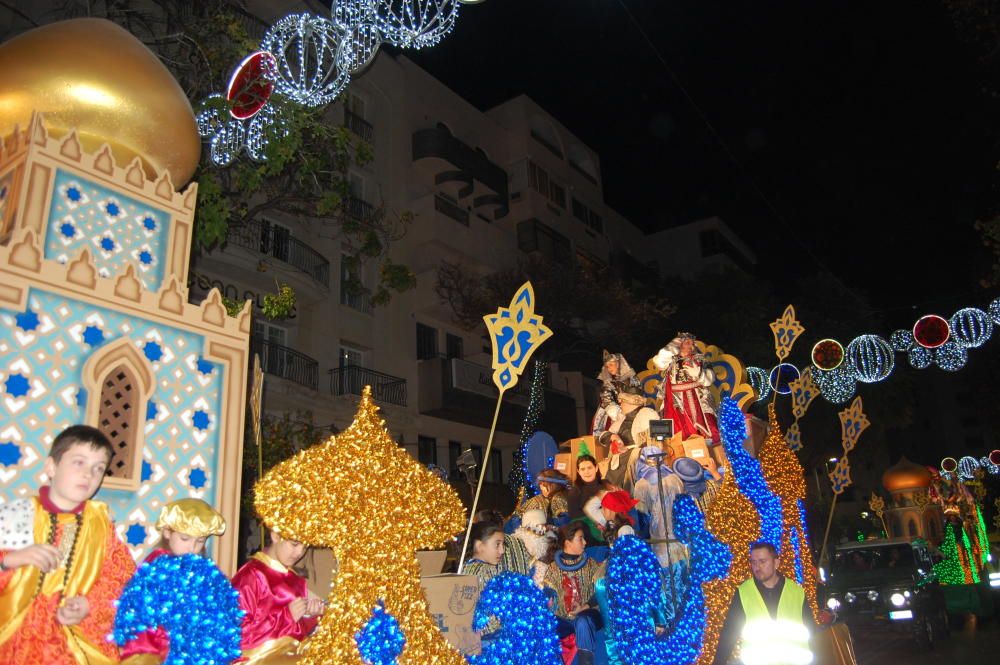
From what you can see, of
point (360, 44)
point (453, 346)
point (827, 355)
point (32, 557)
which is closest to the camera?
point (32, 557)

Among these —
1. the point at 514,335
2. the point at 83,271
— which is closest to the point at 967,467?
the point at 514,335

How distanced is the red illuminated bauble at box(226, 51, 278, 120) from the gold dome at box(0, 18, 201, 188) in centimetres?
274

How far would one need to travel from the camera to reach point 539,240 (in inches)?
1129

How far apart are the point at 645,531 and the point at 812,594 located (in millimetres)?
2131

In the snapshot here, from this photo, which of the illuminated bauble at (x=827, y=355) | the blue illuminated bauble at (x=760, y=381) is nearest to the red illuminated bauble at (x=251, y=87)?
the illuminated bauble at (x=827, y=355)

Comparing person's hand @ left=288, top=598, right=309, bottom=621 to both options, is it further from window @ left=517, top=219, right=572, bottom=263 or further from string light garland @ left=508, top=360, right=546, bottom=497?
window @ left=517, top=219, right=572, bottom=263

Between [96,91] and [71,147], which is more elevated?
[96,91]

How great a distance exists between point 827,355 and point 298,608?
520 inches

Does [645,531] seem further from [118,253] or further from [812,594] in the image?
[118,253]

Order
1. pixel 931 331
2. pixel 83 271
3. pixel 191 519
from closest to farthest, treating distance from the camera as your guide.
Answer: pixel 191 519
pixel 83 271
pixel 931 331

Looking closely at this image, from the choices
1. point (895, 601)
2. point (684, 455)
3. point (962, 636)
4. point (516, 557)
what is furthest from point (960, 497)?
point (516, 557)

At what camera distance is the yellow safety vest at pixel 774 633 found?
15.5ft

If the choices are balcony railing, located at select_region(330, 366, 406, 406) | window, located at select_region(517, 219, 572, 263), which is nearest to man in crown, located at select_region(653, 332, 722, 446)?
balcony railing, located at select_region(330, 366, 406, 406)

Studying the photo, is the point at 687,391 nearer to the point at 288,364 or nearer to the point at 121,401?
the point at 121,401
